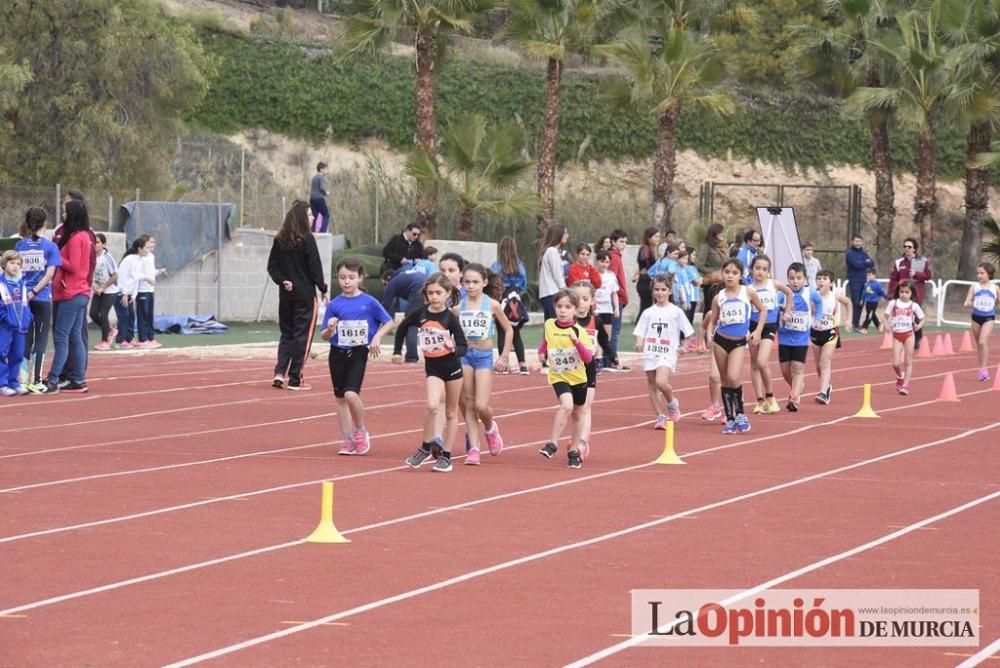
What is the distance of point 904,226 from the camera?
62875 millimetres

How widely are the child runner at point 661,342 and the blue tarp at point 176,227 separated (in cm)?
1651

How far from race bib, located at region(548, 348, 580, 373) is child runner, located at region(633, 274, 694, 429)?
2.79m

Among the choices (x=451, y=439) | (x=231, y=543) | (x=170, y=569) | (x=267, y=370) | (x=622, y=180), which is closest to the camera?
(x=170, y=569)

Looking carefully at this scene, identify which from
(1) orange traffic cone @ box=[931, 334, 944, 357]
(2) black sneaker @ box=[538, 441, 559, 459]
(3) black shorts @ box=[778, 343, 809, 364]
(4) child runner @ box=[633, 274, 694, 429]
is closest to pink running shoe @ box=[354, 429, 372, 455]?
(2) black sneaker @ box=[538, 441, 559, 459]

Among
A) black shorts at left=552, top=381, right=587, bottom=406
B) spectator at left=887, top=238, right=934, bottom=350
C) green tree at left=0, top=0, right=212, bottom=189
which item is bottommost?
black shorts at left=552, top=381, right=587, bottom=406

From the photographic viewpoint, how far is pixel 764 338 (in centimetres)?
1895

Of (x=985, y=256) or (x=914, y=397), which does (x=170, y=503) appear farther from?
(x=985, y=256)

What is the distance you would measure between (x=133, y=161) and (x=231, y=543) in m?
33.6

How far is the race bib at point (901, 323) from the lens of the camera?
21.8 meters

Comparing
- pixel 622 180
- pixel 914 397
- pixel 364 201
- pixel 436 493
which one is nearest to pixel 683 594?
pixel 436 493

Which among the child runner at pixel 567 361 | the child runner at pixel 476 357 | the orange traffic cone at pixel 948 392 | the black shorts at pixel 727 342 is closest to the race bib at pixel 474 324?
the child runner at pixel 476 357

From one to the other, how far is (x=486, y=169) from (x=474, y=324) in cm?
2256

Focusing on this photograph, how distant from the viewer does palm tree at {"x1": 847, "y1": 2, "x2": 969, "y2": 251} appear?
43.6 meters

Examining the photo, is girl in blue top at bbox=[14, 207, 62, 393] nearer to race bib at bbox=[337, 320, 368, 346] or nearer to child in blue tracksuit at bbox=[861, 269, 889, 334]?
race bib at bbox=[337, 320, 368, 346]
